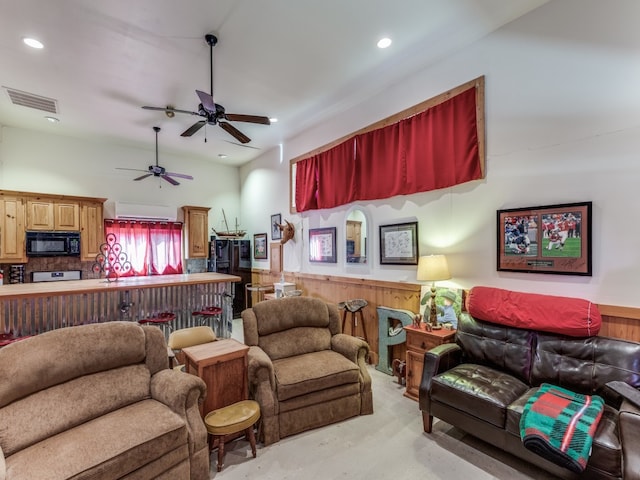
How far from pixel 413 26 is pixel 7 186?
22.6ft

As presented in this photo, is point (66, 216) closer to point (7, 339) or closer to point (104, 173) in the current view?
point (104, 173)

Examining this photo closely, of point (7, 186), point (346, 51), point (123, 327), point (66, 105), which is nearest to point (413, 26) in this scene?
point (346, 51)

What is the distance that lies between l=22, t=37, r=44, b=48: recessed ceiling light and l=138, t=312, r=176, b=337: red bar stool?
3.23 meters

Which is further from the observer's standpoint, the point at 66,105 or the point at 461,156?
the point at 66,105

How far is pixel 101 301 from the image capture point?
12.6ft

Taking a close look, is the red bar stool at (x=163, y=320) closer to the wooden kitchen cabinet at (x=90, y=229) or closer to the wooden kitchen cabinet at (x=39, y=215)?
the wooden kitchen cabinet at (x=90, y=229)

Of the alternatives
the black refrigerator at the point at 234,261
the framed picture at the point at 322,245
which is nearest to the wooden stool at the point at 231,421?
the framed picture at the point at 322,245

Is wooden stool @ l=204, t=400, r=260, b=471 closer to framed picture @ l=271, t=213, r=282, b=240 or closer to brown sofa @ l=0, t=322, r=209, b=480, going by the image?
brown sofa @ l=0, t=322, r=209, b=480

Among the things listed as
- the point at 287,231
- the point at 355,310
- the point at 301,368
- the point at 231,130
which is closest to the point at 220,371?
the point at 301,368

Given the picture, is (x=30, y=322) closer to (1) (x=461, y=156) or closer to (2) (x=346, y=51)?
(2) (x=346, y=51)

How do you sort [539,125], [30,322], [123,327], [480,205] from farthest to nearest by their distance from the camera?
[30,322], [480,205], [539,125], [123,327]

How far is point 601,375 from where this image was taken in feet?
7.11

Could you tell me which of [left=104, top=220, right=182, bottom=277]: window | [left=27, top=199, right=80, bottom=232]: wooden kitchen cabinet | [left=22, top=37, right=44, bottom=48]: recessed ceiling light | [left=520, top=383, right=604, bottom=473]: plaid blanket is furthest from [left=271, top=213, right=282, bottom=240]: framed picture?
[left=520, top=383, right=604, bottom=473]: plaid blanket

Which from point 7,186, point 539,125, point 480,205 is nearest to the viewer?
point 539,125
